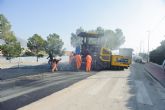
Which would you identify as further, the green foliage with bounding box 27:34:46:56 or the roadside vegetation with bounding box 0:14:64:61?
the green foliage with bounding box 27:34:46:56

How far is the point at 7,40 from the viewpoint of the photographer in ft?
141

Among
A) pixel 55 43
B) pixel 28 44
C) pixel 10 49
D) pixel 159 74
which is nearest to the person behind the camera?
pixel 159 74

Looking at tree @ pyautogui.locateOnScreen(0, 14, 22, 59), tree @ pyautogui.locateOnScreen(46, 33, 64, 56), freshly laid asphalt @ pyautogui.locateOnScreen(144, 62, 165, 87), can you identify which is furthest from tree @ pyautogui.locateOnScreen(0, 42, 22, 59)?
freshly laid asphalt @ pyautogui.locateOnScreen(144, 62, 165, 87)

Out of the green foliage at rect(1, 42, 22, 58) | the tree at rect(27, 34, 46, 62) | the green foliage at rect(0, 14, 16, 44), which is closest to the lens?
the green foliage at rect(0, 14, 16, 44)

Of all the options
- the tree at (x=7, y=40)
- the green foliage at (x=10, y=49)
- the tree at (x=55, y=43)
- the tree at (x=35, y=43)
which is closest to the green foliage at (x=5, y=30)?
the tree at (x=7, y=40)

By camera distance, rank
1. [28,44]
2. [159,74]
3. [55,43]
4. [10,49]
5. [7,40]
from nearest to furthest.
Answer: [159,74] → [7,40] → [10,49] → [28,44] → [55,43]

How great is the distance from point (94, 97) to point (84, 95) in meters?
0.46

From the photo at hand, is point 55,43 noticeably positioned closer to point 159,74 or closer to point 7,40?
point 7,40

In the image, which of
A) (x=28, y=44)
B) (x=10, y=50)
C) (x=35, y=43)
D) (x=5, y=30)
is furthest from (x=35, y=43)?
(x=5, y=30)

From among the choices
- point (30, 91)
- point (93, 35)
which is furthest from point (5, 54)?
point (30, 91)

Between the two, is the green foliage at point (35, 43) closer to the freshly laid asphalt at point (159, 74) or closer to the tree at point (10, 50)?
the tree at point (10, 50)

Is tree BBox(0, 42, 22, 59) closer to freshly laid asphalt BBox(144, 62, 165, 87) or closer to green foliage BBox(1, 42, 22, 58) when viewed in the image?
green foliage BBox(1, 42, 22, 58)

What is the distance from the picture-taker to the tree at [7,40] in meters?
42.1

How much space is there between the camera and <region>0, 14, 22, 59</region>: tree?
42081 millimetres
